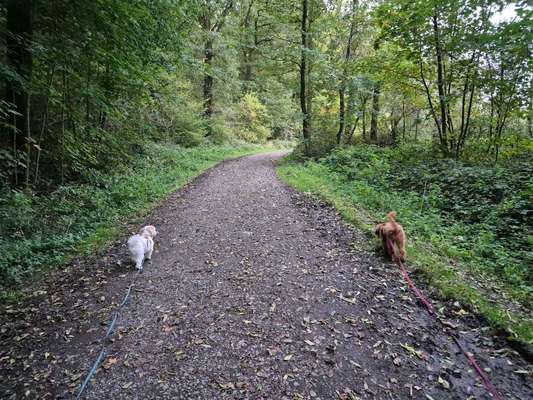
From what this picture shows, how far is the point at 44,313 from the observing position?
383 centimetres

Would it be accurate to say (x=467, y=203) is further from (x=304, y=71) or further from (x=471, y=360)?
(x=304, y=71)

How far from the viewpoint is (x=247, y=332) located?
3432 mm

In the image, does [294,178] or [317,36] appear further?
[317,36]

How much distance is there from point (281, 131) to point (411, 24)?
23.7 meters

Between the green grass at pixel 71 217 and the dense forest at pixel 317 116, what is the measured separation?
0.11 ft

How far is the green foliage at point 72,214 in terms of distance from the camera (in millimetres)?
4875

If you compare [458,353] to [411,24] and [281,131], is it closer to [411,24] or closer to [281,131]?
[411,24]

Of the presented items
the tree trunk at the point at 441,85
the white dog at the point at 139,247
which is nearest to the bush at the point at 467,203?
the tree trunk at the point at 441,85

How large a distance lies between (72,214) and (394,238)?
6.67m

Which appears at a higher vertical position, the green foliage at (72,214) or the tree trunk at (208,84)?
the tree trunk at (208,84)

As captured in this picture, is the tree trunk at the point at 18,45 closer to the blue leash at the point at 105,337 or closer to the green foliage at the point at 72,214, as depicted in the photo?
the green foliage at the point at 72,214

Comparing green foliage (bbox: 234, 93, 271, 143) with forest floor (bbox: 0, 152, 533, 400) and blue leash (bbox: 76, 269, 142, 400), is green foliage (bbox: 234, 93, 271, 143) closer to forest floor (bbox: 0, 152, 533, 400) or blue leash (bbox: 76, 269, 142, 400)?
forest floor (bbox: 0, 152, 533, 400)

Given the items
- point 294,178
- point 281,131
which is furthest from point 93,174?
point 281,131

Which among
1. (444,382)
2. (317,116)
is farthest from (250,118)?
(444,382)
